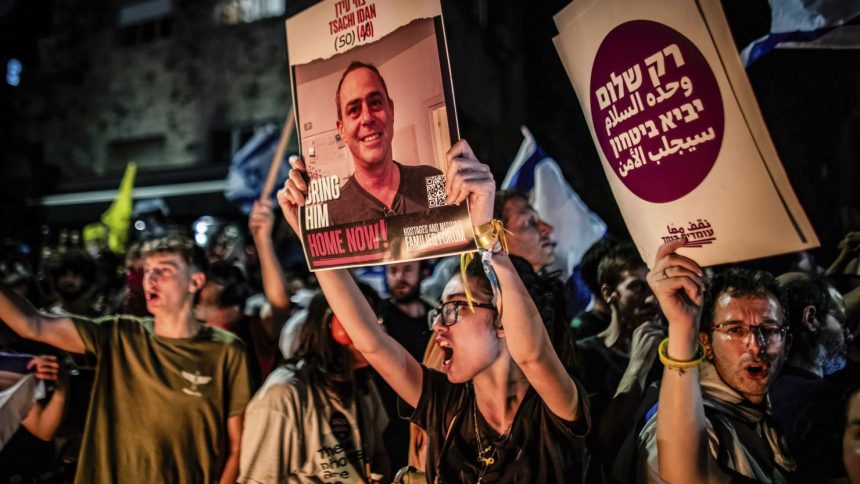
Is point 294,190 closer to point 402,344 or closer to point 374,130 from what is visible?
point 374,130

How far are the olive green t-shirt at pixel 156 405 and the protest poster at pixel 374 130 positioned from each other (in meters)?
1.10

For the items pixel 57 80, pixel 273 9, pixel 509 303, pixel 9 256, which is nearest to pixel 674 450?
pixel 509 303

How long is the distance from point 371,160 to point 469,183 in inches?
18.6

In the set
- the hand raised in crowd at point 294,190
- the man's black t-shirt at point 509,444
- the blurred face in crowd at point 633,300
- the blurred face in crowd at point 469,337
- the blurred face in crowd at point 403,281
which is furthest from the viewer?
the blurred face in crowd at point 403,281

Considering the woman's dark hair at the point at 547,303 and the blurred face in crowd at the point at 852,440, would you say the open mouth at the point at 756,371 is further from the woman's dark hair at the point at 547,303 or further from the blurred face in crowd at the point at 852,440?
the woman's dark hair at the point at 547,303

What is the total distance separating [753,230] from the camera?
2094 millimetres

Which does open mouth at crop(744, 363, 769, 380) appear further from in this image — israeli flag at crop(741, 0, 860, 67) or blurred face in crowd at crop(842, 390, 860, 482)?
israeli flag at crop(741, 0, 860, 67)

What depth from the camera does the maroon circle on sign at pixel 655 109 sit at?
211 centimetres

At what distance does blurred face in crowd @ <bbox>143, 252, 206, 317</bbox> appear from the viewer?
336 cm

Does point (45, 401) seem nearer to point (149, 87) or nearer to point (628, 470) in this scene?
point (628, 470)

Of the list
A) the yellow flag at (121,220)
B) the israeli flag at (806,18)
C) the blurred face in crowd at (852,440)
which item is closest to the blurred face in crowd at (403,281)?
the israeli flag at (806,18)

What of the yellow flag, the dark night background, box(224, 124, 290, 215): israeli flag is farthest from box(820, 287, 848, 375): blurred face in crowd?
the yellow flag

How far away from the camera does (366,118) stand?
2373 millimetres

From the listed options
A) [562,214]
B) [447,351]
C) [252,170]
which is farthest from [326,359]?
[252,170]
